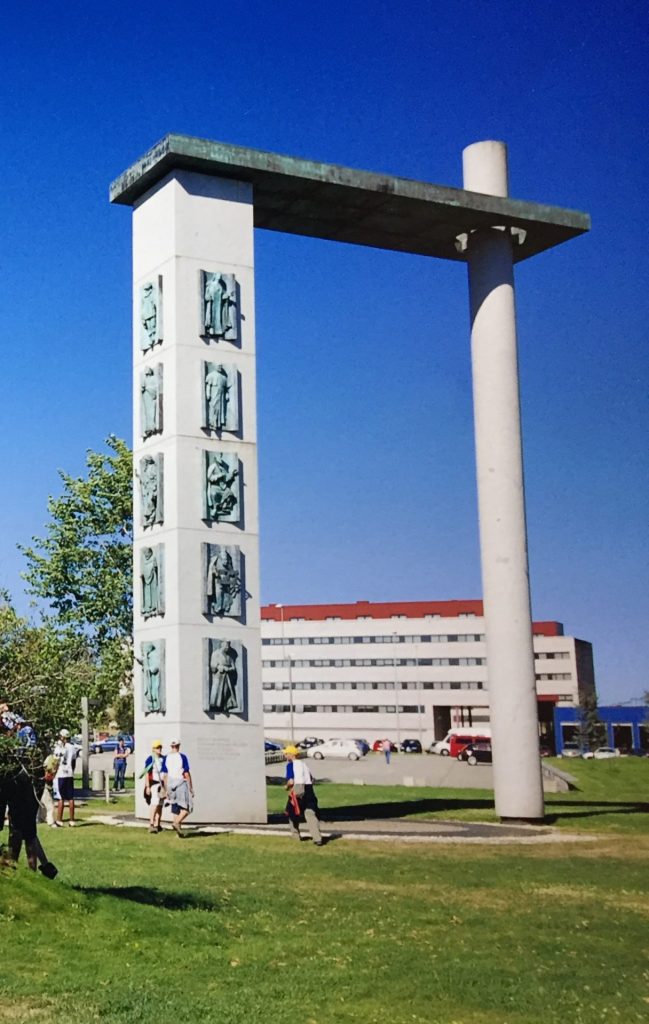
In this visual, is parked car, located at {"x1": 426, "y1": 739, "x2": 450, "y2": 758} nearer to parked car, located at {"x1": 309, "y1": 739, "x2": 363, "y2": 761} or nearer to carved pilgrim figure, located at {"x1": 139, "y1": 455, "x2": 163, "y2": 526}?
parked car, located at {"x1": 309, "y1": 739, "x2": 363, "y2": 761}

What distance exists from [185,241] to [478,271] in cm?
799

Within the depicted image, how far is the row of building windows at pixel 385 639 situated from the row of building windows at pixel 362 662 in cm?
176

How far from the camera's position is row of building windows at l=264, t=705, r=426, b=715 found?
121 meters

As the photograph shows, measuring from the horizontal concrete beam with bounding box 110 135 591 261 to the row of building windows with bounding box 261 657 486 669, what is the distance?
3566 inches

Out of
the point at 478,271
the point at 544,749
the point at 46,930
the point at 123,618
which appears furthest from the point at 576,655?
the point at 46,930

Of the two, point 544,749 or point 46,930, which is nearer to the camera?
point 46,930

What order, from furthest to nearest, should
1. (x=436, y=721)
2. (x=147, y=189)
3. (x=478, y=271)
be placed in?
(x=436, y=721) < (x=478, y=271) < (x=147, y=189)

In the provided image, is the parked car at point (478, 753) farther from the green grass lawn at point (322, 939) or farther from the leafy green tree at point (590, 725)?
the green grass lawn at point (322, 939)

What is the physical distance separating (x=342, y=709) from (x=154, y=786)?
10031cm

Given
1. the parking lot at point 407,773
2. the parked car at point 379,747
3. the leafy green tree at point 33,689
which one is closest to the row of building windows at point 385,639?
the parked car at point 379,747

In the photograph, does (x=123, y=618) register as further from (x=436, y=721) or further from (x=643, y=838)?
(x=436, y=721)

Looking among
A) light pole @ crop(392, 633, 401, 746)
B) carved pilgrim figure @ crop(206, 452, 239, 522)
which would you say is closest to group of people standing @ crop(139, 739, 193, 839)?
carved pilgrim figure @ crop(206, 452, 239, 522)

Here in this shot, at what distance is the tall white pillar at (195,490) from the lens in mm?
25844

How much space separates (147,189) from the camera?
93.9 ft
